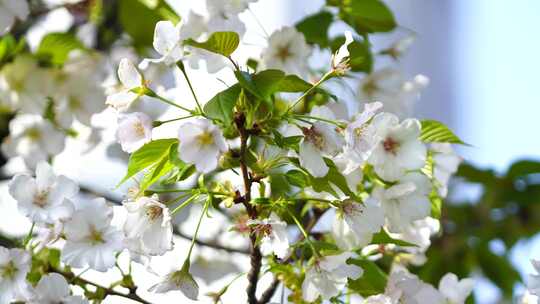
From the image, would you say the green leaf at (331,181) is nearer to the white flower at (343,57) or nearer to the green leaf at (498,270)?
the white flower at (343,57)

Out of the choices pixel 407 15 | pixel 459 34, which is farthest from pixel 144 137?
pixel 459 34

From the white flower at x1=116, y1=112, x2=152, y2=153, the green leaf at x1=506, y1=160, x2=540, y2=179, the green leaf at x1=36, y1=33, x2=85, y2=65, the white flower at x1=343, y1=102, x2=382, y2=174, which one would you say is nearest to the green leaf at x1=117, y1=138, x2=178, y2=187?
the white flower at x1=116, y1=112, x2=152, y2=153

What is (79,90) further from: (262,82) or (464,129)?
(464,129)

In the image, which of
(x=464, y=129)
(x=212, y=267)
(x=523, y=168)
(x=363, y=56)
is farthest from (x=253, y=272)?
(x=464, y=129)

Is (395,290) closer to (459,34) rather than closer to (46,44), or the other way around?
(46,44)

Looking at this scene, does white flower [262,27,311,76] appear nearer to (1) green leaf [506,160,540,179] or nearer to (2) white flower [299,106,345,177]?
(2) white flower [299,106,345,177]
